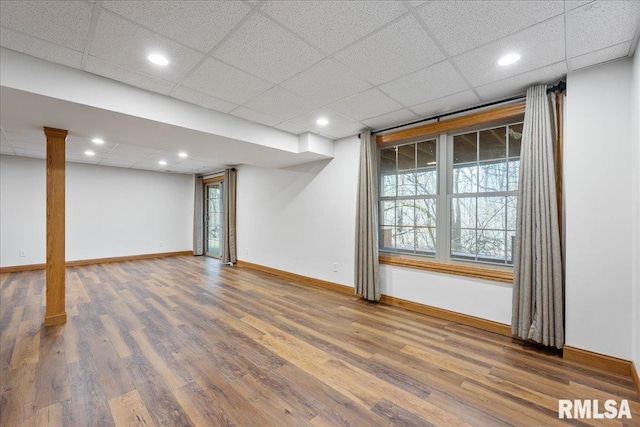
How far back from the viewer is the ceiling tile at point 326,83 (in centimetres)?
239

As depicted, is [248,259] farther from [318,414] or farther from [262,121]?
[318,414]

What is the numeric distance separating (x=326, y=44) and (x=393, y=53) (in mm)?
548

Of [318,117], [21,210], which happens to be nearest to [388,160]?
[318,117]

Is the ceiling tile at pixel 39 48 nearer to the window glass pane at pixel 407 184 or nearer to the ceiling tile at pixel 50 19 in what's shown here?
the ceiling tile at pixel 50 19

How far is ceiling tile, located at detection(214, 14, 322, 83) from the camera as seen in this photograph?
189 centimetres

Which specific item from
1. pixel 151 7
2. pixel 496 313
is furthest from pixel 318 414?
pixel 151 7

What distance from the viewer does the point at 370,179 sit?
3959 mm

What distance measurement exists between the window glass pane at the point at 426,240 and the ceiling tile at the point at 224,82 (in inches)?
105

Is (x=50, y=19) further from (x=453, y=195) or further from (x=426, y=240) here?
(x=426, y=240)

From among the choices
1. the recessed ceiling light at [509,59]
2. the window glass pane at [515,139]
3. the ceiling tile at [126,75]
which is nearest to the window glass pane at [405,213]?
the window glass pane at [515,139]

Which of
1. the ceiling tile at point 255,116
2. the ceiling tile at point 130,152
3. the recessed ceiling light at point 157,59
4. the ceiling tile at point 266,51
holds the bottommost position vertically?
the ceiling tile at point 130,152

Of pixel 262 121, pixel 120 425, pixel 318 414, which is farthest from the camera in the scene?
pixel 262 121

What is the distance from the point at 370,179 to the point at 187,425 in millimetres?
3305

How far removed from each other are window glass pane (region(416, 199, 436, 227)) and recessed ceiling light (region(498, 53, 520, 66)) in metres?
1.74
